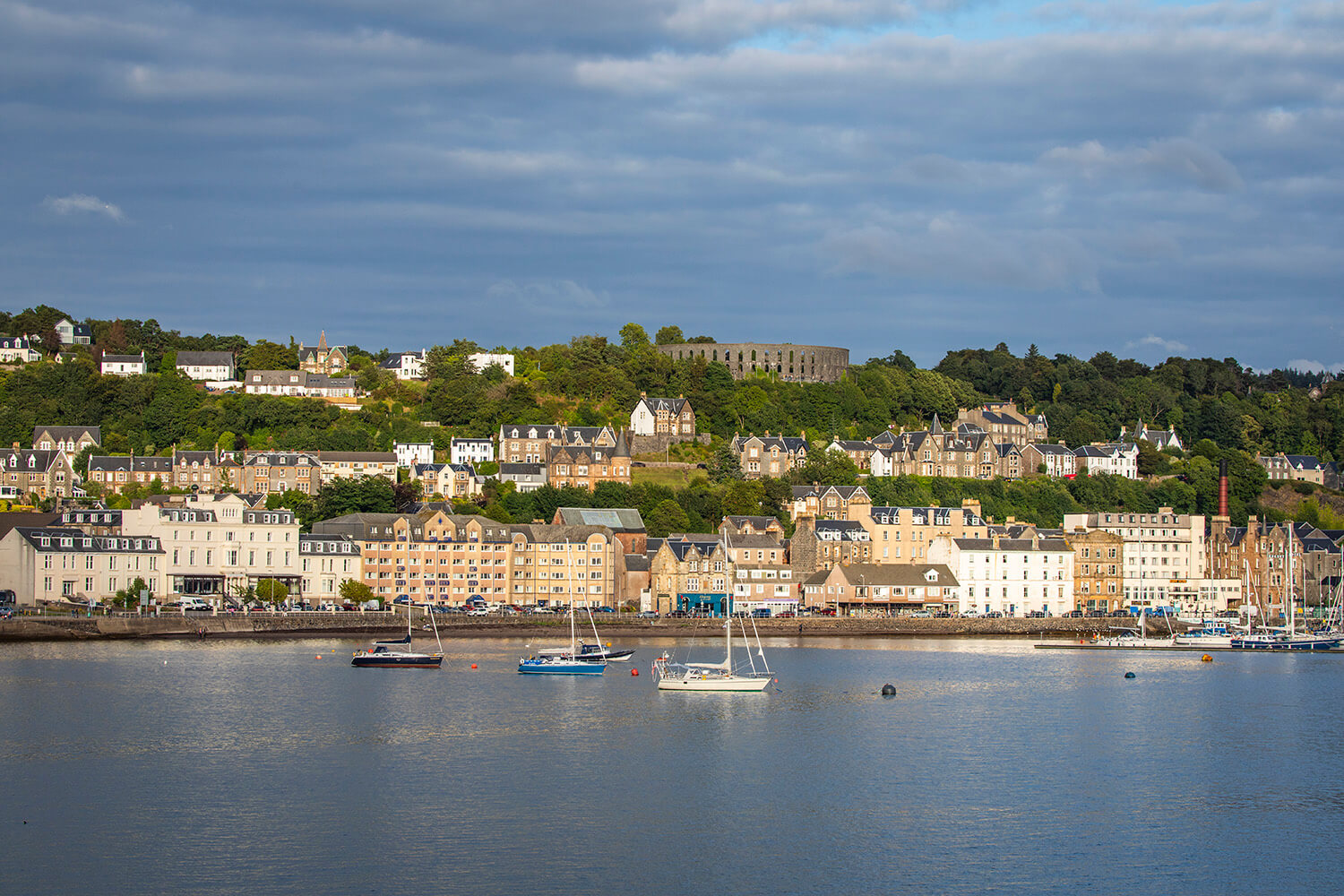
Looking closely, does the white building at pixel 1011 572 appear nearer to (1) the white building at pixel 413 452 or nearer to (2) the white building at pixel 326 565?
(2) the white building at pixel 326 565

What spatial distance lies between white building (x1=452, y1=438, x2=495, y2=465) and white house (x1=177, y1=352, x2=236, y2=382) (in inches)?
988

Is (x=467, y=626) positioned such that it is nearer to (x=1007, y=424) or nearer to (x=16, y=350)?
(x=1007, y=424)

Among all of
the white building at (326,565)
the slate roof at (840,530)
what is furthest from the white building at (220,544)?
the slate roof at (840,530)

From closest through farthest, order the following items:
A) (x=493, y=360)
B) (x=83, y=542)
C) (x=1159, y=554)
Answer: (x=83, y=542), (x=1159, y=554), (x=493, y=360)

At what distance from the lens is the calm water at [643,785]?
25531 mm

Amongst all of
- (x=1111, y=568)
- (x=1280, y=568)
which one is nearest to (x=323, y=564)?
(x=1111, y=568)

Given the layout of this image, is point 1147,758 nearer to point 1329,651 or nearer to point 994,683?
point 994,683

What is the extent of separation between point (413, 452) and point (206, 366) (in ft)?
83.1

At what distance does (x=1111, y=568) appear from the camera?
3484 inches

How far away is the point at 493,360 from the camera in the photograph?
389 feet

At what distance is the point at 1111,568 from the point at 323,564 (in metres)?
46.3

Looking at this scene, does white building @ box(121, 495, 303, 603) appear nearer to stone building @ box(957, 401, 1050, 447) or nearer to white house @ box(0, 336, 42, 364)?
white house @ box(0, 336, 42, 364)

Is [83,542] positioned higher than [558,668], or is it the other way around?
[83,542]

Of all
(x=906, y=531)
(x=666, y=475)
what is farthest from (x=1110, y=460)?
(x=666, y=475)
